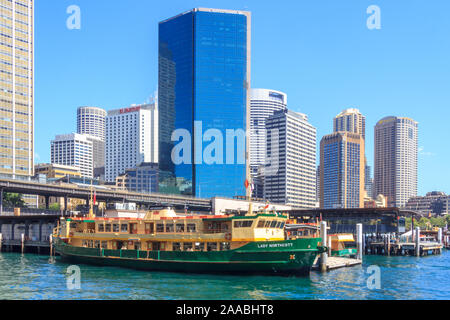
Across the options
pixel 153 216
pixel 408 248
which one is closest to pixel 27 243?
pixel 153 216

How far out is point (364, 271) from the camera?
57969 mm

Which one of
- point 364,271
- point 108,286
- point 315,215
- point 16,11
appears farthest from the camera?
point 16,11

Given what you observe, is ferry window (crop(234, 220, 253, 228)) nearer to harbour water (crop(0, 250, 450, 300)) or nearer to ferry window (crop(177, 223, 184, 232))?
harbour water (crop(0, 250, 450, 300))

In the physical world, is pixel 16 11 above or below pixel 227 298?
above

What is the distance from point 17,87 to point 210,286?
491 ft

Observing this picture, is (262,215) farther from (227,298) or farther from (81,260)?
(81,260)

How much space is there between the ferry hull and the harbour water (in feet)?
3.73

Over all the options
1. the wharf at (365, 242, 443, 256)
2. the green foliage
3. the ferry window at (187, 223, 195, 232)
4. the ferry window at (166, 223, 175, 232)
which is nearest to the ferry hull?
the ferry window at (166, 223, 175, 232)

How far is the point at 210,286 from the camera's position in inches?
1710

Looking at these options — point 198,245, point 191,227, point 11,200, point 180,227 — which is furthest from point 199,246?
point 11,200

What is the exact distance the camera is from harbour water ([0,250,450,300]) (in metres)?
38.6

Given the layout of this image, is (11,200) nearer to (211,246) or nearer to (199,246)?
(199,246)

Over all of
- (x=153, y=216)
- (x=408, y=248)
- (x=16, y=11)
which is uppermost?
(x=16, y=11)

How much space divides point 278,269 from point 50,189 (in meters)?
94.3
